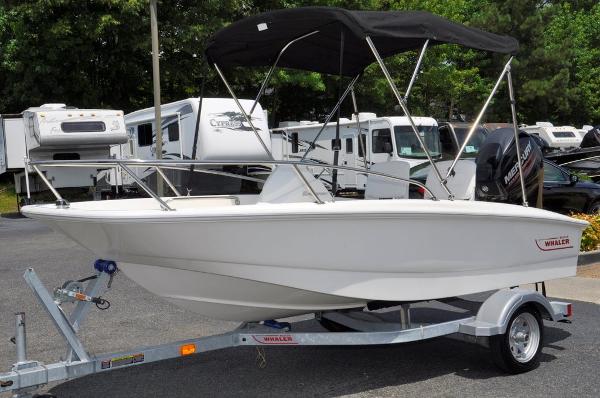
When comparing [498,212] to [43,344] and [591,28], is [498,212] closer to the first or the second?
[43,344]

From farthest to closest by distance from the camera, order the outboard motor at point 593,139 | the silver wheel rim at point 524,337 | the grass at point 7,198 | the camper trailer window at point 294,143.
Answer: the outboard motor at point 593,139 < the grass at point 7,198 < the camper trailer window at point 294,143 < the silver wheel rim at point 524,337

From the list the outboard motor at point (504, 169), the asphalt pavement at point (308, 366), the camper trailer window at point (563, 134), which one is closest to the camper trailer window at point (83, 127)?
the asphalt pavement at point (308, 366)

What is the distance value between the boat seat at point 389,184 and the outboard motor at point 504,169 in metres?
0.94

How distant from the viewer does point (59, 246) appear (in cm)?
1234

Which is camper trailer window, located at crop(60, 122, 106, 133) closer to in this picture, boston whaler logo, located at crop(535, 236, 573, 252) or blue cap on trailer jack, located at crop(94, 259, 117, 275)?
blue cap on trailer jack, located at crop(94, 259, 117, 275)

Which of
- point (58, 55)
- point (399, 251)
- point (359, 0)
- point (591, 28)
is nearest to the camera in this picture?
point (399, 251)

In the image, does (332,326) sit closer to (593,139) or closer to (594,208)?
(594,208)

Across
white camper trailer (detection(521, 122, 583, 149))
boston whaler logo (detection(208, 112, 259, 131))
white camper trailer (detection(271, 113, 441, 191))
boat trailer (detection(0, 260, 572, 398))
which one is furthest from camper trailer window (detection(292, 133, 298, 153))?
boat trailer (detection(0, 260, 572, 398))

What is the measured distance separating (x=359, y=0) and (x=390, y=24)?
20923mm

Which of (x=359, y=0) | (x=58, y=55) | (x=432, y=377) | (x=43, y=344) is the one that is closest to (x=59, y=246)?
(x=43, y=344)

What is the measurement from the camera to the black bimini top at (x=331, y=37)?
4949mm

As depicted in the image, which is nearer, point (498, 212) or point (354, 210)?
point (354, 210)

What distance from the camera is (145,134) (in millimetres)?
19734

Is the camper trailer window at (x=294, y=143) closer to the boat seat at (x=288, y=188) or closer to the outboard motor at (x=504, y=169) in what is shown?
the outboard motor at (x=504, y=169)
